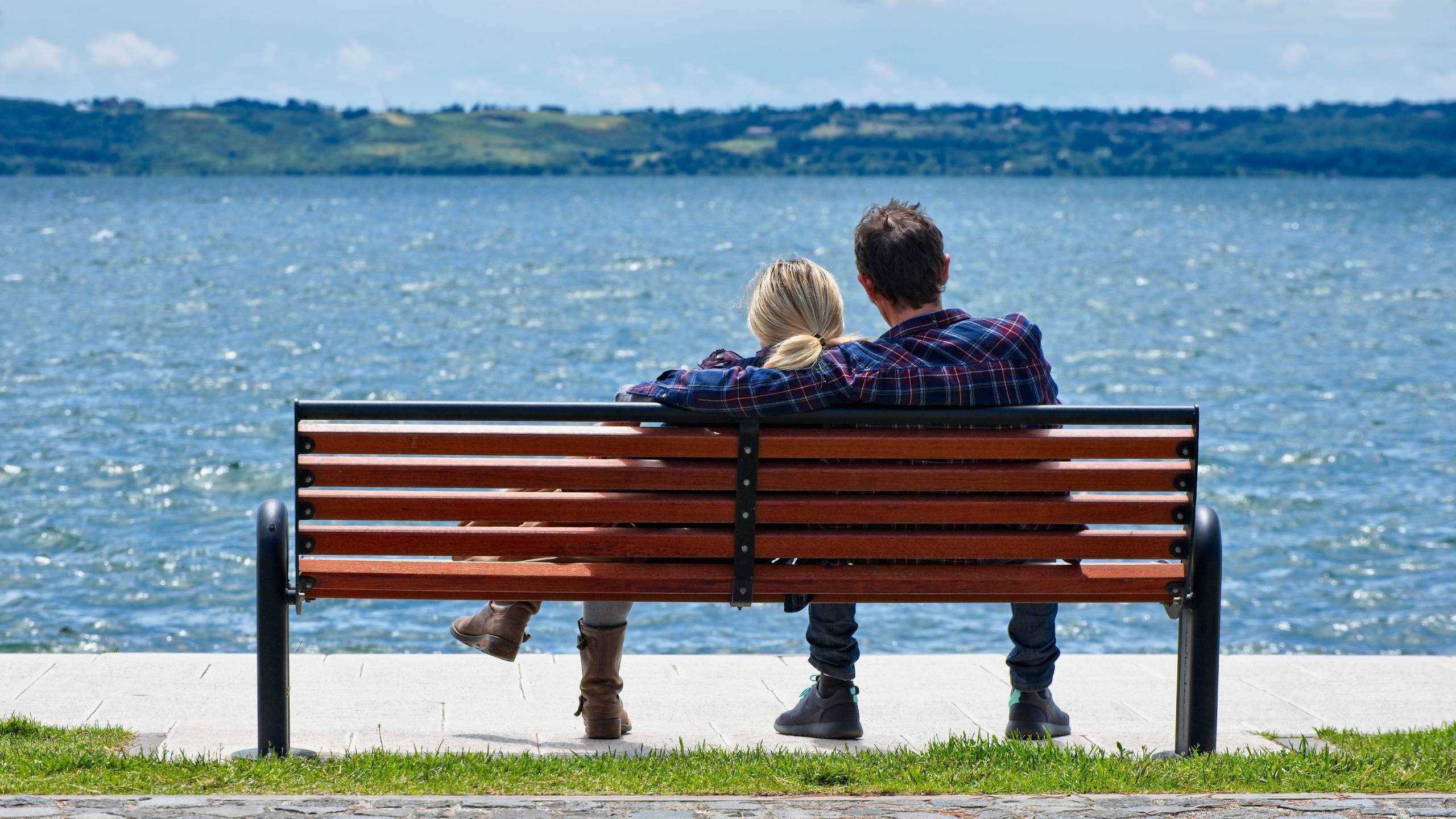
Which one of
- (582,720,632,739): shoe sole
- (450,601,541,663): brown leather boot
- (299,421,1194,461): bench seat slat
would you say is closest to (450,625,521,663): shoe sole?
(450,601,541,663): brown leather boot

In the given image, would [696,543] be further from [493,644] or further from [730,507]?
[493,644]

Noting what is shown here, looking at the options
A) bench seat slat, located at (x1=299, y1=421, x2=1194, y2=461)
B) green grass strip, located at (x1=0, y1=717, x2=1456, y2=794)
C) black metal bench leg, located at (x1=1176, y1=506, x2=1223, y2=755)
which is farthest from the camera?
black metal bench leg, located at (x1=1176, y1=506, x2=1223, y2=755)

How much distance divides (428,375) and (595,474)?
74.0 ft

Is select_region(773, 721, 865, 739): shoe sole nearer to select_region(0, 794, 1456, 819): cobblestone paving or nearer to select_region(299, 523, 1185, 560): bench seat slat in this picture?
select_region(299, 523, 1185, 560): bench seat slat

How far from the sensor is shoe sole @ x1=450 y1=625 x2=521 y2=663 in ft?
15.3

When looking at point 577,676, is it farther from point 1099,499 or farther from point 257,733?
point 1099,499

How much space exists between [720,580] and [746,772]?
0.53 m

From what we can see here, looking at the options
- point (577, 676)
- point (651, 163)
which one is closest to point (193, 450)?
point (577, 676)

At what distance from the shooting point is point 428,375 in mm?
26359

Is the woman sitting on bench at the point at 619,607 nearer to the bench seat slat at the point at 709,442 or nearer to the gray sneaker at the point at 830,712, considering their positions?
the bench seat slat at the point at 709,442

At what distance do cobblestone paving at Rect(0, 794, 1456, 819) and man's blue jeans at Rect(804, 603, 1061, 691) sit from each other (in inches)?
34.8

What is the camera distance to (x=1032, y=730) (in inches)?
187

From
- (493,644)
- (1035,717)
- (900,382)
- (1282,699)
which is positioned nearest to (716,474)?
(900,382)

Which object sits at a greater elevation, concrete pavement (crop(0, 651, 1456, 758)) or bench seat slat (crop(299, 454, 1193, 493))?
bench seat slat (crop(299, 454, 1193, 493))
